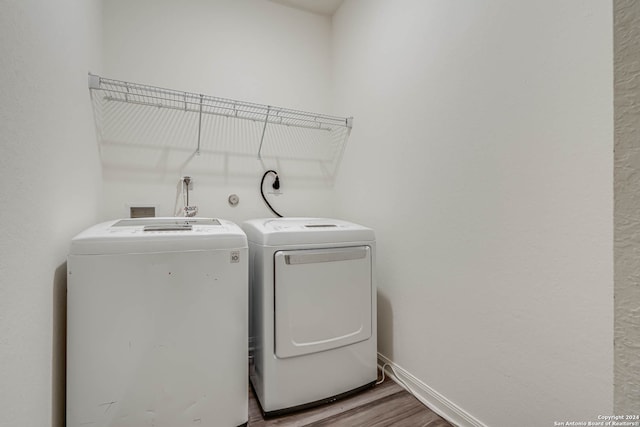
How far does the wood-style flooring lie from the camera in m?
1.26

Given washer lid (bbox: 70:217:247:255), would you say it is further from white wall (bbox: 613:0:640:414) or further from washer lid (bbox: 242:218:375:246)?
white wall (bbox: 613:0:640:414)

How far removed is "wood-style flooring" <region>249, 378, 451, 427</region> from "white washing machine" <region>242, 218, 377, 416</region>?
0.04 meters

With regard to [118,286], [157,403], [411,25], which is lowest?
[157,403]

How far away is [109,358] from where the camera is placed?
102cm

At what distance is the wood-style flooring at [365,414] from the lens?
126cm

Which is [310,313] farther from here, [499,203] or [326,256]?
[499,203]

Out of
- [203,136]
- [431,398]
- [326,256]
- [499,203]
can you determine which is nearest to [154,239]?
[326,256]

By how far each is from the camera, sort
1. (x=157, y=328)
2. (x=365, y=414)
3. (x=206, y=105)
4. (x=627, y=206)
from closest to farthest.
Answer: (x=627, y=206) < (x=157, y=328) < (x=365, y=414) < (x=206, y=105)

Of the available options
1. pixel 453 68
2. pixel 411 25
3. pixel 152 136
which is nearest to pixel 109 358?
pixel 152 136

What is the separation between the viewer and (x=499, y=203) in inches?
42.4

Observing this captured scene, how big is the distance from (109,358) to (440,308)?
4.52 ft

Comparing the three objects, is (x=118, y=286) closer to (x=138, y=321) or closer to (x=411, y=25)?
(x=138, y=321)

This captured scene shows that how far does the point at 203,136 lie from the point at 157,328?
1291 mm

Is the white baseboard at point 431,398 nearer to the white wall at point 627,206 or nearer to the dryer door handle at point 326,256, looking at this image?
the dryer door handle at point 326,256
